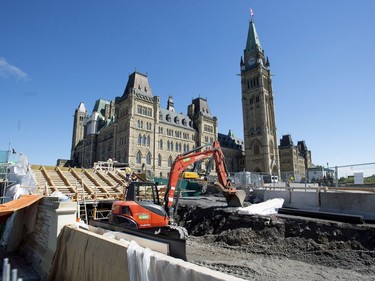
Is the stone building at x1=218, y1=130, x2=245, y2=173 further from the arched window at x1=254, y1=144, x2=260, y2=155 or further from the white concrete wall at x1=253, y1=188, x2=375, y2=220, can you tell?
the white concrete wall at x1=253, y1=188, x2=375, y2=220

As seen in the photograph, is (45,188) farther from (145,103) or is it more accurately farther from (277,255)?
(145,103)

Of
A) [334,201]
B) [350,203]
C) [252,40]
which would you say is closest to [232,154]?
[252,40]

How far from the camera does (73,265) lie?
477 centimetres

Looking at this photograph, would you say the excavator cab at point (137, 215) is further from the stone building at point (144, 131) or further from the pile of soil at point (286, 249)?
the stone building at point (144, 131)

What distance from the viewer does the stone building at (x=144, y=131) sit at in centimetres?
5022

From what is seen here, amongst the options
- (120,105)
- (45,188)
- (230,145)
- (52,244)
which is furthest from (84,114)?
(52,244)

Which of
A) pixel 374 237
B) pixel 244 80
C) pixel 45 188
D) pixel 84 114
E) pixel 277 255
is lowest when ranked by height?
pixel 277 255

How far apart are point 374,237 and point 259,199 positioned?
9640 mm

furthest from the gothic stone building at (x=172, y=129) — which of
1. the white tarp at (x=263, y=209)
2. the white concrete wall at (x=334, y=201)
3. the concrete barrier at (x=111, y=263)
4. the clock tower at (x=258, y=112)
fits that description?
the concrete barrier at (x=111, y=263)

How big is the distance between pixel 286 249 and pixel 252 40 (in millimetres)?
80654

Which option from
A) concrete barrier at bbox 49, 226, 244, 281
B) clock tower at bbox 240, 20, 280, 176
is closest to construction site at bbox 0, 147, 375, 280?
concrete barrier at bbox 49, 226, 244, 281

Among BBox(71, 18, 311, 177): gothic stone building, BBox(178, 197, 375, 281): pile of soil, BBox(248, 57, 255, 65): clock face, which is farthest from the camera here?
BBox(248, 57, 255, 65): clock face

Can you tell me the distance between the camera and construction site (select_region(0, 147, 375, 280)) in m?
3.85

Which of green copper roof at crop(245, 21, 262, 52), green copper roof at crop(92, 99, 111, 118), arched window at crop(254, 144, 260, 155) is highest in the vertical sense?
green copper roof at crop(245, 21, 262, 52)
